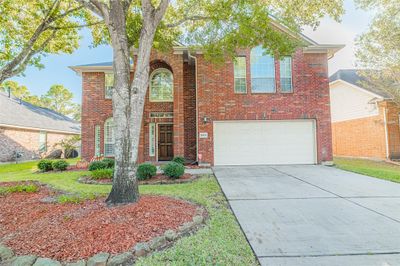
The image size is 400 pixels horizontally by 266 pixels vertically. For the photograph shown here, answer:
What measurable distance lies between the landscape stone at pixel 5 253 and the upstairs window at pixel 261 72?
1066 cm

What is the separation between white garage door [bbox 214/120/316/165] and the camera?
11141mm

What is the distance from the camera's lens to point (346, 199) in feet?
16.9

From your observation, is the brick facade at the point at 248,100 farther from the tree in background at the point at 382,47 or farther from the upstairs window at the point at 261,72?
the tree in background at the point at 382,47

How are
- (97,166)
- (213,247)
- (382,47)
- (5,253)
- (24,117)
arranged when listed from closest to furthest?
(5,253), (213,247), (97,166), (382,47), (24,117)

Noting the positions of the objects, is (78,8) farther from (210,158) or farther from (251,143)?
(251,143)

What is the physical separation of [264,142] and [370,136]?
8.46 metres

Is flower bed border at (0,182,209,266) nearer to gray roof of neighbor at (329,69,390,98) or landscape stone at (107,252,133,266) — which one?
landscape stone at (107,252,133,266)

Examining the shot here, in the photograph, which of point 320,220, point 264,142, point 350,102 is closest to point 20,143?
point 264,142

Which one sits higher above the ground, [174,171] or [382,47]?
[382,47]

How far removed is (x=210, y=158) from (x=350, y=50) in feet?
32.4

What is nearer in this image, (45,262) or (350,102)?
(45,262)

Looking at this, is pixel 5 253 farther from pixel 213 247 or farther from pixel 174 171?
pixel 174 171

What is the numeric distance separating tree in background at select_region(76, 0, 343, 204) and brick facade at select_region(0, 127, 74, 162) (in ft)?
40.3

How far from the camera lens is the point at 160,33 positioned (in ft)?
24.5
